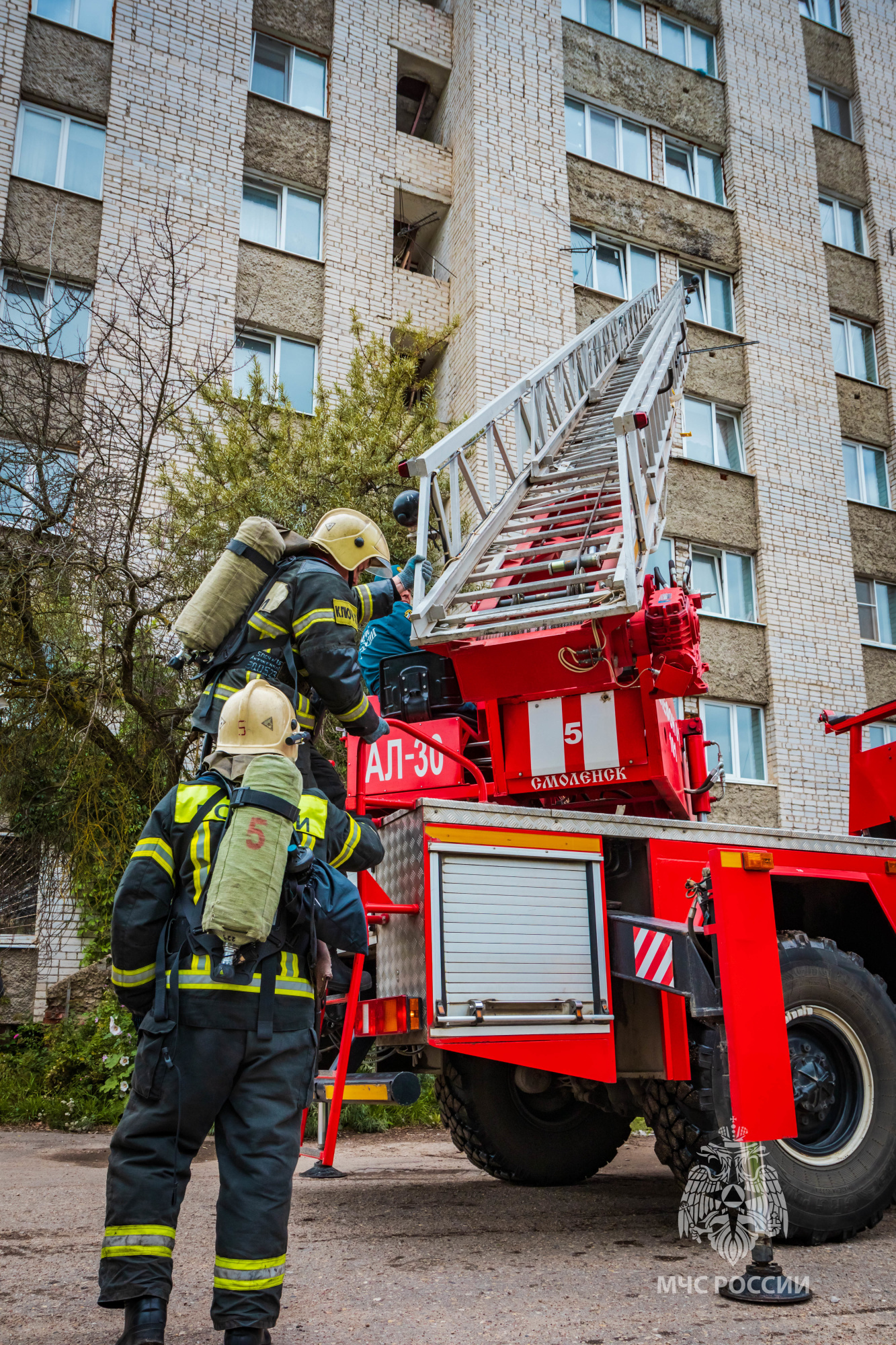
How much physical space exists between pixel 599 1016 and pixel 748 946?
0.60 meters

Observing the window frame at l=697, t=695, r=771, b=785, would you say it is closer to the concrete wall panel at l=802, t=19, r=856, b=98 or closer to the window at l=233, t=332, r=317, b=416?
the window at l=233, t=332, r=317, b=416

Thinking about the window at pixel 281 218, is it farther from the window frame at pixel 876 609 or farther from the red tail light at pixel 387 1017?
the red tail light at pixel 387 1017

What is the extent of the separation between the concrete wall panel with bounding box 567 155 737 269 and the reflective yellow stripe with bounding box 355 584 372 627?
1370 centimetres

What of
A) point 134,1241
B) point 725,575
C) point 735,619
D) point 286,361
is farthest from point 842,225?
point 134,1241

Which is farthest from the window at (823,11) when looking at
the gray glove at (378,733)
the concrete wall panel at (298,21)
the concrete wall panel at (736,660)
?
the gray glove at (378,733)

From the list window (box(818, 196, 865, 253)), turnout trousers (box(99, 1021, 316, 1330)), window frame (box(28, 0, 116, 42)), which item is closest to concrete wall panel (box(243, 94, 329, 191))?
window frame (box(28, 0, 116, 42))

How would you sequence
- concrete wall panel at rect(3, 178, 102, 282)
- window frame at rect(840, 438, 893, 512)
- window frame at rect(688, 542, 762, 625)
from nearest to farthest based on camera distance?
concrete wall panel at rect(3, 178, 102, 282) < window frame at rect(688, 542, 762, 625) < window frame at rect(840, 438, 893, 512)

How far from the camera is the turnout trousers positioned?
2.46m

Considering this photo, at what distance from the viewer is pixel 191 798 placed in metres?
2.83


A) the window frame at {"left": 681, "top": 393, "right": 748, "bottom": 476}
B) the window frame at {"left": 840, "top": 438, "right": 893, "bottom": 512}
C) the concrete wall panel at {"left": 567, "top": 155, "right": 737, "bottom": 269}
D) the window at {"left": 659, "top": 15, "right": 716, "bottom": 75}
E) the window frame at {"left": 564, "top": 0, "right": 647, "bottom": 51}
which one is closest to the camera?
the window frame at {"left": 681, "top": 393, "right": 748, "bottom": 476}

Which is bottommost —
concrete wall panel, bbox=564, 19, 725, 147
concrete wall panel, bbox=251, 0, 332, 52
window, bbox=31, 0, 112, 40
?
window, bbox=31, 0, 112, 40

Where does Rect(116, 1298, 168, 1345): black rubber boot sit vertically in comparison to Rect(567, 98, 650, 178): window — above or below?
below

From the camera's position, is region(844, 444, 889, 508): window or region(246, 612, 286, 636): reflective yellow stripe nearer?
region(246, 612, 286, 636): reflective yellow stripe

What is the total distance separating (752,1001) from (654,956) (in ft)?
1.19
